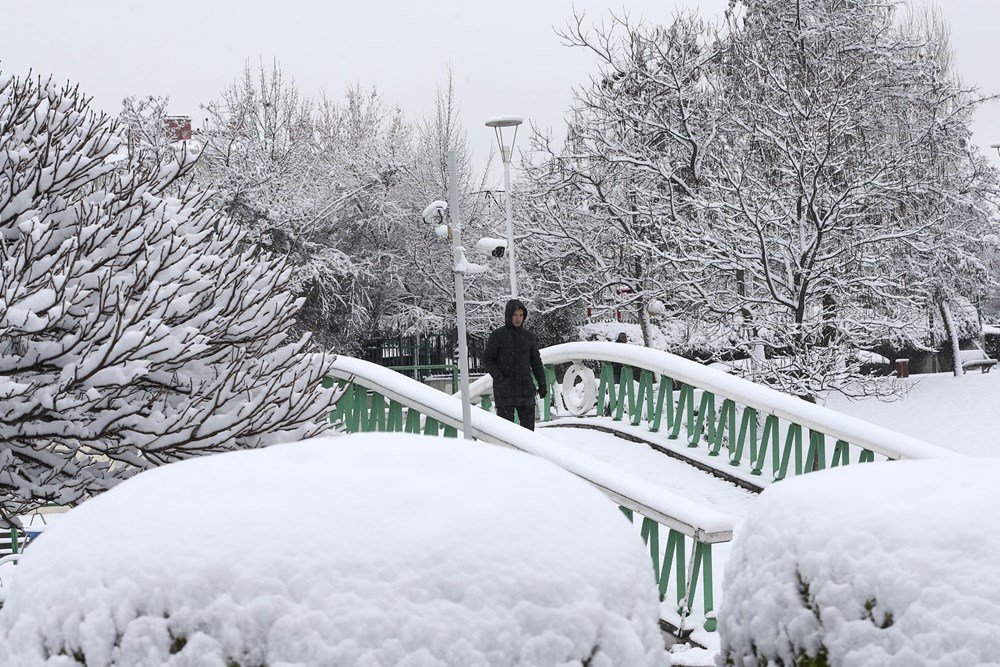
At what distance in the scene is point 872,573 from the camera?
8.83 feet

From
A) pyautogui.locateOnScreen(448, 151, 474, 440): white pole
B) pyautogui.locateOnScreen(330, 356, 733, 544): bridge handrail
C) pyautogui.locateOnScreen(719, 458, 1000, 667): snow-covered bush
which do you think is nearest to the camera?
pyautogui.locateOnScreen(719, 458, 1000, 667): snow-covered bush

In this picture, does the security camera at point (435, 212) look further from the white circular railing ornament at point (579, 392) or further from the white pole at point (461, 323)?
the white circular railing ornament at point (579, 392)

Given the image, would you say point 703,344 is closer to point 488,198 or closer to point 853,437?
point 853,437

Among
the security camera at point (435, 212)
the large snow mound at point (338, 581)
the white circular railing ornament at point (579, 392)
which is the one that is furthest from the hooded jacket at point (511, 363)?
the large snow mound at point (338, 581)

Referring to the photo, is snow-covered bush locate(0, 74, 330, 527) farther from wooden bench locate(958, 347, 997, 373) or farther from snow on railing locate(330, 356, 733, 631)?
wooden bench locate(958, 347, 997, 373)

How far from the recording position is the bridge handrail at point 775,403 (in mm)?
8445

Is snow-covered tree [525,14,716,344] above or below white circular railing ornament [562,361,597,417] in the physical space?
A: above

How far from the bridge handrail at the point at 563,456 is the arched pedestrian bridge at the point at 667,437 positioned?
0.01 metres

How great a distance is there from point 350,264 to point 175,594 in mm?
28392

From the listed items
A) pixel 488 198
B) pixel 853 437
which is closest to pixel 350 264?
pixel 488 198

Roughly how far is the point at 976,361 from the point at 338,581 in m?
30.5

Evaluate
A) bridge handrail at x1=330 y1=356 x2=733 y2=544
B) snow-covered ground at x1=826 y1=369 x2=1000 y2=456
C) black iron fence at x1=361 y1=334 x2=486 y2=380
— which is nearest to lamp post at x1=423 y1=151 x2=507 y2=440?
bridge handrail at x1=330 y1=356 x2=733 y2=544

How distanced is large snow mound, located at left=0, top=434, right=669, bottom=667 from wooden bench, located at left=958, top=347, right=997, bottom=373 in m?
29.4

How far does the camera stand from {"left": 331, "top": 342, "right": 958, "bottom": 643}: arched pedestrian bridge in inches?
266
